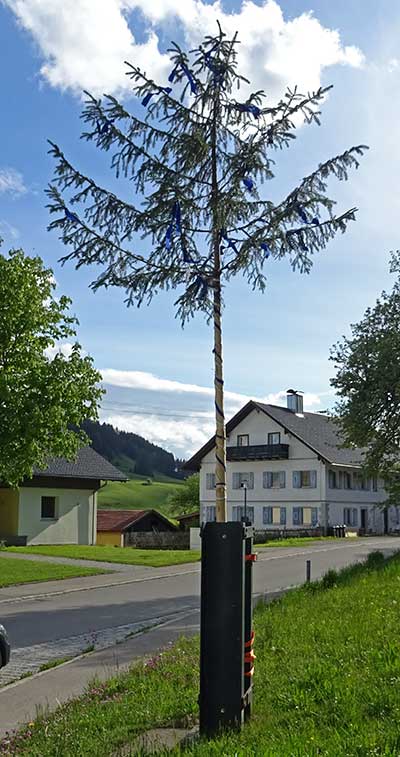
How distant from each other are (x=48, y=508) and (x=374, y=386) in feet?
72.3

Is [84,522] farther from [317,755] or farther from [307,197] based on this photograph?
[317,755]

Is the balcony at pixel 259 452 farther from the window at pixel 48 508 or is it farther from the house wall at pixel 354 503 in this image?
the window at pixel 48 508

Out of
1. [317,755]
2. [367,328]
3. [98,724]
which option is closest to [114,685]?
[98,724]

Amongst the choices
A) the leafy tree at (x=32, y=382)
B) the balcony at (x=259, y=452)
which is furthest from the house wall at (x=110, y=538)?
the leafy tree at (x=32, y=382)

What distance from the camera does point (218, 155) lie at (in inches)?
427

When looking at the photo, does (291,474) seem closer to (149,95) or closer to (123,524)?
(123,524)

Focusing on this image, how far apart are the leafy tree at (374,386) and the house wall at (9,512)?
65.3 feet

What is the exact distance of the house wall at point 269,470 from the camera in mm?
60688

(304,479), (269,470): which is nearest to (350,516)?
(304,479)

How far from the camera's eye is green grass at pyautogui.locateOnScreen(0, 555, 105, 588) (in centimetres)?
2242

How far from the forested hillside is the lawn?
436ft

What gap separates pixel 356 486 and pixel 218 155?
56.1 m

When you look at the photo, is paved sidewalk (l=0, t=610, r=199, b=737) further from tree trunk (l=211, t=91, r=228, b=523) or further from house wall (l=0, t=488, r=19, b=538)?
house wall (l=0, t=488, r=19, b=538)

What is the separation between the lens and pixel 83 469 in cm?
4250
